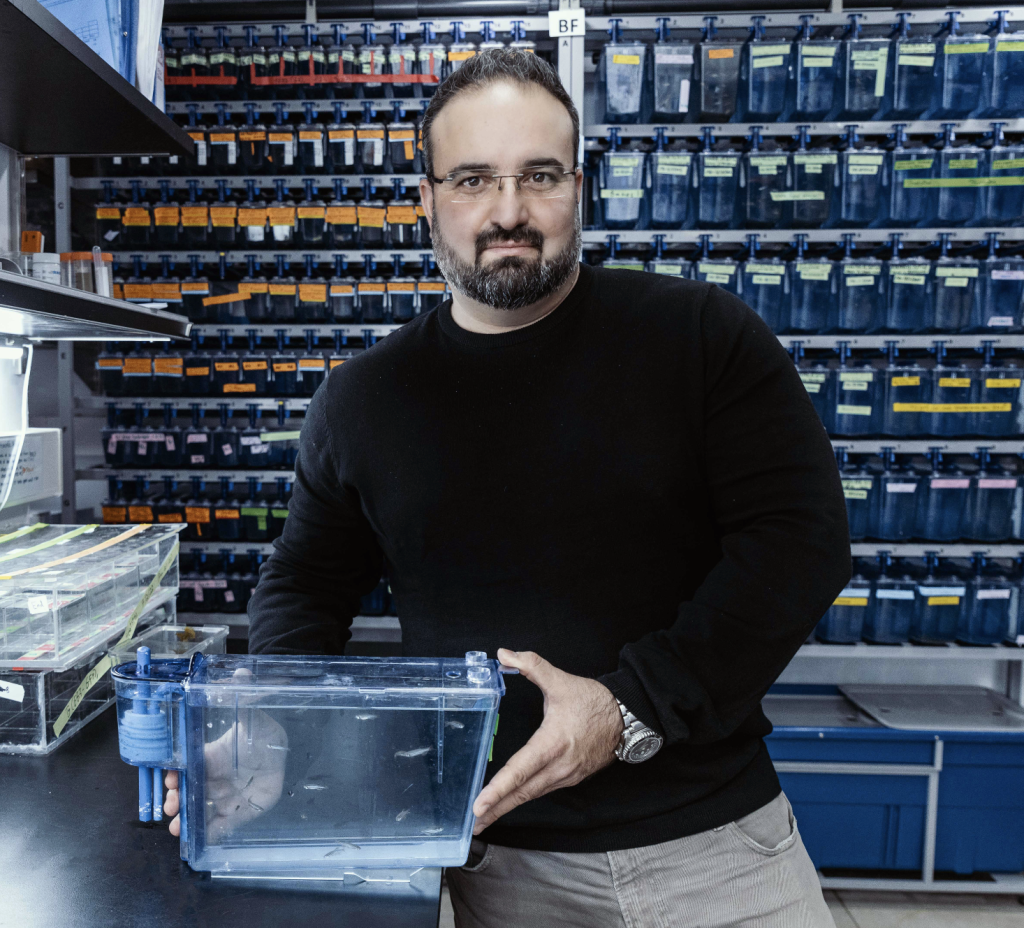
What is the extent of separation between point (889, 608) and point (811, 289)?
125cm

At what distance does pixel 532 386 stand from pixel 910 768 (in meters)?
2.32

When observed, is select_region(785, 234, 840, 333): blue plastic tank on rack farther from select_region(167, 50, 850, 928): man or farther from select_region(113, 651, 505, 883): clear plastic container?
select_region(113, 651, 505, 883): clear plastic container

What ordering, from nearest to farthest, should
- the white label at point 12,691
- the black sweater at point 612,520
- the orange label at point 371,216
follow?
the black sweater at point 612,520 < the white label at point 12,691 < the orange label at point 371,216

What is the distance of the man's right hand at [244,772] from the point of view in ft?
2.82

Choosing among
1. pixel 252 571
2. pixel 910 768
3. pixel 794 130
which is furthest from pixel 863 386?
pixel 252 571

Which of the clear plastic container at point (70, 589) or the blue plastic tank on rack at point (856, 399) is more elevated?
the blue plastic tank on rack at point (856, 399)

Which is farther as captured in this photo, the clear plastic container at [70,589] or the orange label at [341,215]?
the orange label at [341,215]

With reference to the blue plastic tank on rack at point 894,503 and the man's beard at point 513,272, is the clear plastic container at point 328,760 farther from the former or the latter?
the blue plastic tank on rack at point 894,503

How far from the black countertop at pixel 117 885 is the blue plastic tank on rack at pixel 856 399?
2541 millimetres

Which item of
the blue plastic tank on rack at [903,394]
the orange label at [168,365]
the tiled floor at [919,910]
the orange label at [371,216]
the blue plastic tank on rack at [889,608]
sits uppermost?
the orange label at [371,216]

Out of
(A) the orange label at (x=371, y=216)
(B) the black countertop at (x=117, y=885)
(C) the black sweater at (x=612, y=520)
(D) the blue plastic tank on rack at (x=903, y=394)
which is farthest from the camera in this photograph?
(A) the orange label at (x=371, y=216)

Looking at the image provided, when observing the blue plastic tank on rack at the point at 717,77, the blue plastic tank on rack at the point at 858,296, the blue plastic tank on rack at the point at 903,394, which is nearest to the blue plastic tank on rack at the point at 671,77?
the blue plastic tank on rack at the point at 717,77

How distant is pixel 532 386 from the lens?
114cm

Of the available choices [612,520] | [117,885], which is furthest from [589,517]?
[117,885]
